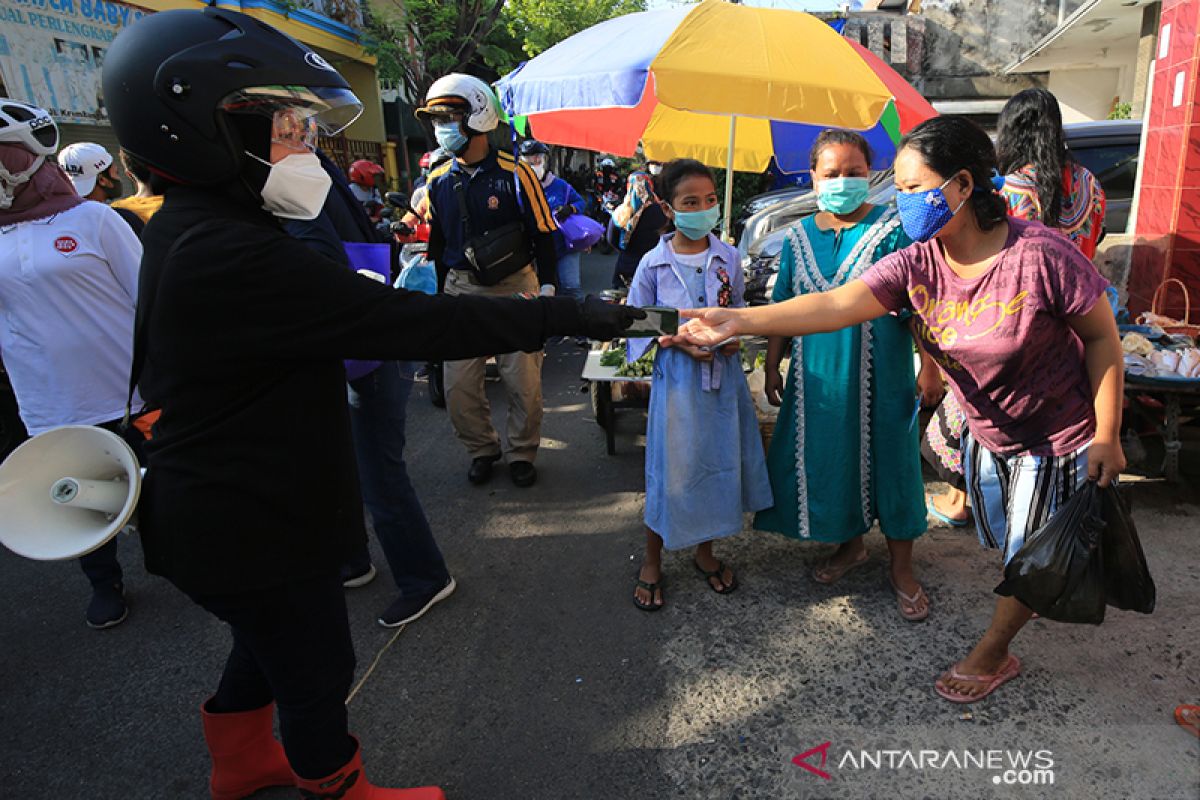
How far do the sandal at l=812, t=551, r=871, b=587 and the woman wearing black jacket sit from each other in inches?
Answer: 76.2

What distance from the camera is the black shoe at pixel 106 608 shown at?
9.89 ft

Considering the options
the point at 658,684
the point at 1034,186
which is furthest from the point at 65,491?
the point at 1034,186

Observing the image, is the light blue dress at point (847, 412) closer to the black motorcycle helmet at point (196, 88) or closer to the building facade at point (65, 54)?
the black motorcycle helmet at point (196, 88)

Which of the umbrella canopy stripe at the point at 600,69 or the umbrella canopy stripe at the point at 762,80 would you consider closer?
the umbrella canopy stripe at the point at 762,80

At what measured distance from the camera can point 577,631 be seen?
2896 millimetres

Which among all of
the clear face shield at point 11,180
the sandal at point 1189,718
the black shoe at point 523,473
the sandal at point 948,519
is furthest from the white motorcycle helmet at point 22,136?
the sandal at point 1189,718

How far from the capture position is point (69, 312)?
2725 mm

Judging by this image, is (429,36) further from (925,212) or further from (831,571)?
(925,212)

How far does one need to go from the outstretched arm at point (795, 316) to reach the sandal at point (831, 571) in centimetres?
129

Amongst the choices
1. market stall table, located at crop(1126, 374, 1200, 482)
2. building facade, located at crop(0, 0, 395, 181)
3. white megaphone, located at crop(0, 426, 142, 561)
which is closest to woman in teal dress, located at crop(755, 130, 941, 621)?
market stall table, located at crop(1126, 374, 1200, 482)

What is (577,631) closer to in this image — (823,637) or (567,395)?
(823,637)

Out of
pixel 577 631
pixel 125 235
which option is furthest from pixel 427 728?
pixel 125 235

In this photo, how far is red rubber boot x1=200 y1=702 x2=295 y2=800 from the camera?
2.01 meters

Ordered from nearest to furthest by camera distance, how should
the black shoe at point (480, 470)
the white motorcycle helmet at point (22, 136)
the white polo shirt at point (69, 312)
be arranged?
1. the white motorcycle helmet at point (22, 136)
2. the white polo shirt at point (69, 312)
3. the black shoe at point (480, 470)
